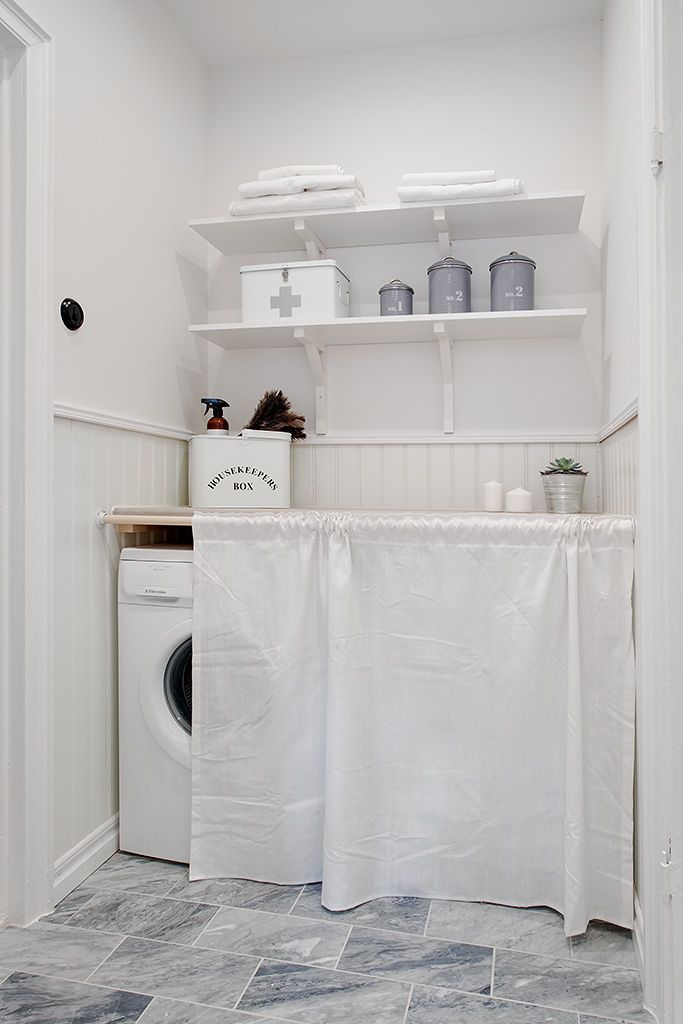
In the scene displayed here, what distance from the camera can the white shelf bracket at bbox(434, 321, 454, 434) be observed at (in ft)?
7.84

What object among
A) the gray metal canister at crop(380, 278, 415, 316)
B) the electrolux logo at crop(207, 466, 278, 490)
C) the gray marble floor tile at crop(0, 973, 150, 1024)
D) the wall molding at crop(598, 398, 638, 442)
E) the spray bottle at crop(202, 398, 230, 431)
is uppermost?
the gray metal canister at crop(380, 278, 415, 316)

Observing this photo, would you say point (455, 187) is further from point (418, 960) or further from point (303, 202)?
point (418, 960)

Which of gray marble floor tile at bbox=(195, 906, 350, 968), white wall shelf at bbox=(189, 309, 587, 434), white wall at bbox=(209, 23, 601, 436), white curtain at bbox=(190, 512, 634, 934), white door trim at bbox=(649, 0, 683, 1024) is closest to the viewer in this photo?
white door trim at bbox=(649, 0, 683, 1024)

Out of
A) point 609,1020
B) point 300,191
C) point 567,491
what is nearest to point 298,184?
point 300,191

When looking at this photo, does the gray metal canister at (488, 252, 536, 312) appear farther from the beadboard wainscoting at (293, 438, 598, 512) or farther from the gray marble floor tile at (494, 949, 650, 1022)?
the gray marble floor tile at (494, 949, 650, 1022)

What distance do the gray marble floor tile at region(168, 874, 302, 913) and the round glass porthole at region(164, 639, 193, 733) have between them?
Answer: 0.38 meters

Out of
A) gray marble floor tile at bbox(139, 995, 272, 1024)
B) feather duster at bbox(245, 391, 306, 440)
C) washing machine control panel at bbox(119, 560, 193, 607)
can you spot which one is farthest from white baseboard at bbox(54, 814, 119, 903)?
feather duster at bbox(245, 391, 306, 440)

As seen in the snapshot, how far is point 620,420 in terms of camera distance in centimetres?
186

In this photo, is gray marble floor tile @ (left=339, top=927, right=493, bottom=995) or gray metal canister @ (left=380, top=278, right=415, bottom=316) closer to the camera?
gray marble floor tile @ (left=339, top=927, right=493, bottom=995)

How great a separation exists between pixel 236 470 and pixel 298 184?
0.90 meters

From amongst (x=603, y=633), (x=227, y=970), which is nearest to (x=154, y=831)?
(x=227, y=970)

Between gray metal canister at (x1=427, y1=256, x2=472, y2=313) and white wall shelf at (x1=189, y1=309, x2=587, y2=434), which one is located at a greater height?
gray metal canister at (x1=427, y1=256, x2=472, y2=313)

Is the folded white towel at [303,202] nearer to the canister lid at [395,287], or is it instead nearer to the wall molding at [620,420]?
the canister lid at [395,287]

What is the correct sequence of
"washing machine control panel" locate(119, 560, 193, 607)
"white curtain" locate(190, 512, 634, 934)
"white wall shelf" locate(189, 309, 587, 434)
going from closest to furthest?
"white curtain" locate(190, 512, 634, 934), "washing machine control panel" locate(119, 560, 193, 607), "white wall shelf" locate(189, 309, 587, 434)
